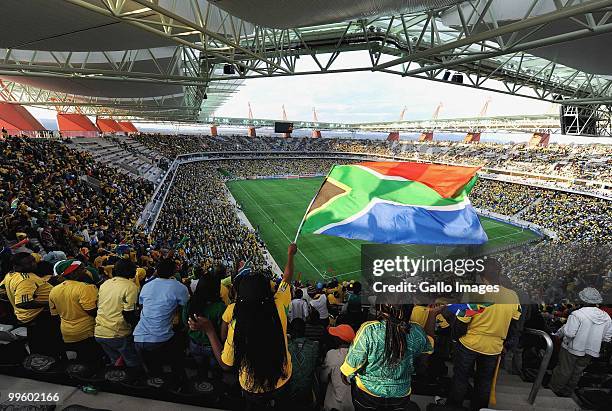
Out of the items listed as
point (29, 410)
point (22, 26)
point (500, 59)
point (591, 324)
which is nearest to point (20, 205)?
point (22, 26)

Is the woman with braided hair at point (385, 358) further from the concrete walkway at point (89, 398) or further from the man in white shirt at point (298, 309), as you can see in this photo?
the man in white shirt at point (298, 309)

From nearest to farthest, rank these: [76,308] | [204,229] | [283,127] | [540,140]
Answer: [76,308] → [204,229] → [540,140] → [283,127]

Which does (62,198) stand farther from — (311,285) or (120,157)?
(120,157)

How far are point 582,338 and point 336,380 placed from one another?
2.58m

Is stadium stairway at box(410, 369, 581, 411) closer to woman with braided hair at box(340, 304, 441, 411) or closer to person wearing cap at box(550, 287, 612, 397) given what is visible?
person wearing cap at box(550, 287, 612, 397)

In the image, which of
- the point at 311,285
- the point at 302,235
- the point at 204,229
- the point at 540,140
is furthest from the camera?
the point at 540,140

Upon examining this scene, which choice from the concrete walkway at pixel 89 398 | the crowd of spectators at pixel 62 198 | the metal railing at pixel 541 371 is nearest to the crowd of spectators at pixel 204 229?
the crowd of spectators at pixel 62 198

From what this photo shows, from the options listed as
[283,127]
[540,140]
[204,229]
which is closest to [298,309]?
[204,229]

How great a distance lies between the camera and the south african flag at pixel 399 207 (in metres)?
4.14

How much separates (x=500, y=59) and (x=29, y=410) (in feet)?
47.5

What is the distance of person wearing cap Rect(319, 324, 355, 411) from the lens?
2428 millimetres

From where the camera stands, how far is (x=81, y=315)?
290cm

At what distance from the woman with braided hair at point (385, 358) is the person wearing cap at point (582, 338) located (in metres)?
2.16

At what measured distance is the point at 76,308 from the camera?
9.40 feet
